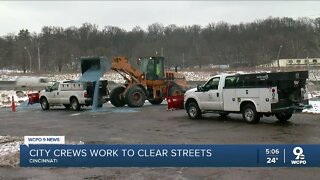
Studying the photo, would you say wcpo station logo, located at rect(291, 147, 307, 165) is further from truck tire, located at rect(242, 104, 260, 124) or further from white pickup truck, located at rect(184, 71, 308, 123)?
truck tire, located at rect(242, 104, 260, 124)

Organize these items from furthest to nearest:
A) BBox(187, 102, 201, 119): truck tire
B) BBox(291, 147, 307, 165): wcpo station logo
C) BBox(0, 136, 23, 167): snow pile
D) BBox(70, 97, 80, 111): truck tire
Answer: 1. BBox(70, 97, 80, 111): truck tire
2. BBox(187, 102, 201, 119): truck tire
3. BBox(0, 136, 23, 167): snow pile
4. BBox(291, 147, 307, 165): wcpo station logo

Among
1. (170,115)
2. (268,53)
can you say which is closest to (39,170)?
(170,115)

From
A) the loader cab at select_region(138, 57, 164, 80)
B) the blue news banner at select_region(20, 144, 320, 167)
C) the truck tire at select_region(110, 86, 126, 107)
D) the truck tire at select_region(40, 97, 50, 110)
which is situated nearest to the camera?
the blue news banner at select_region(20, 144, 320, 167)

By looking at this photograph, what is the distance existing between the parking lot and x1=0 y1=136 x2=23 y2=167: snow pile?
1.28 feet

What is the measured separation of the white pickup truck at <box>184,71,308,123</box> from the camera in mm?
16828

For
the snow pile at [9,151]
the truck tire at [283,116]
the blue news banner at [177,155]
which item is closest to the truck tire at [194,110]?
the truck tire at [283,116]

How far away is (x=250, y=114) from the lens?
57.7 ft

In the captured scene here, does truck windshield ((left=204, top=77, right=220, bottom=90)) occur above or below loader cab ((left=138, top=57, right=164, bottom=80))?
below

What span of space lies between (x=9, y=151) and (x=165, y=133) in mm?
5661

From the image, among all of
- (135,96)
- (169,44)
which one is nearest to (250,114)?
(135,96)

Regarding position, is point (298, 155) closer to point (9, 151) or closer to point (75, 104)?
point (9, 151)

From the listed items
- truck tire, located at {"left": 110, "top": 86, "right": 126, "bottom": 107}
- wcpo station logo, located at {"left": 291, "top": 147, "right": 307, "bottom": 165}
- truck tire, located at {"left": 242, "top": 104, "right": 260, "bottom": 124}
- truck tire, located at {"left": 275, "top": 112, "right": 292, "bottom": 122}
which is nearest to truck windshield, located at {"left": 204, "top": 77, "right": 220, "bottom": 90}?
truck tire, located at {"left": 242, "top": 104, "right": 260, "bottom": 124}

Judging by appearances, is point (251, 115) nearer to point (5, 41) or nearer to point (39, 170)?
point (39, 170)

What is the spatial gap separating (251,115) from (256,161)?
1055cm
